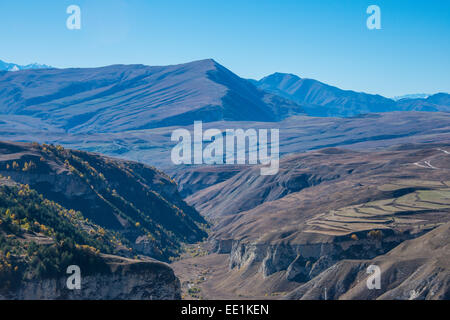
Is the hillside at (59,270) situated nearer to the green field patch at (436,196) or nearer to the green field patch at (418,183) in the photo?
the green field patch at (436,196)

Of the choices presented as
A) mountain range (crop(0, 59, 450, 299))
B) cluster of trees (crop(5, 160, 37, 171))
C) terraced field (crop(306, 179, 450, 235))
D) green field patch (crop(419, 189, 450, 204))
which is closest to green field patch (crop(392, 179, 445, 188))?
mountain range (crop(0, 59, 450, 299))

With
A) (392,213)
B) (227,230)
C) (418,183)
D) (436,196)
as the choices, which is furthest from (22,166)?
(418,183)

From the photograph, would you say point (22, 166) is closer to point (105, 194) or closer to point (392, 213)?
point (105, 194)

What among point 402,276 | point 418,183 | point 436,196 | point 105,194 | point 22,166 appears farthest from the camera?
point 105,194

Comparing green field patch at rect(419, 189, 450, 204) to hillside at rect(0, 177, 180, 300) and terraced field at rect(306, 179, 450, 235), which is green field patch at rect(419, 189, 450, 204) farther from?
hillside at rect(0, 177, 180, 300)

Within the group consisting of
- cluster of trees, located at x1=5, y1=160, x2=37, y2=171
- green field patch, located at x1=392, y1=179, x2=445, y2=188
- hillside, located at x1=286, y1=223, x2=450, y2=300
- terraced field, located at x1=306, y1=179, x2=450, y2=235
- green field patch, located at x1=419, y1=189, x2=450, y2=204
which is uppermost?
cluster of trees, located at x1=5, y1=160, x2=37, y2=171

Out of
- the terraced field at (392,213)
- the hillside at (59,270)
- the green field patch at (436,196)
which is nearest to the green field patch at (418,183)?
the terraced field at (392,213)
